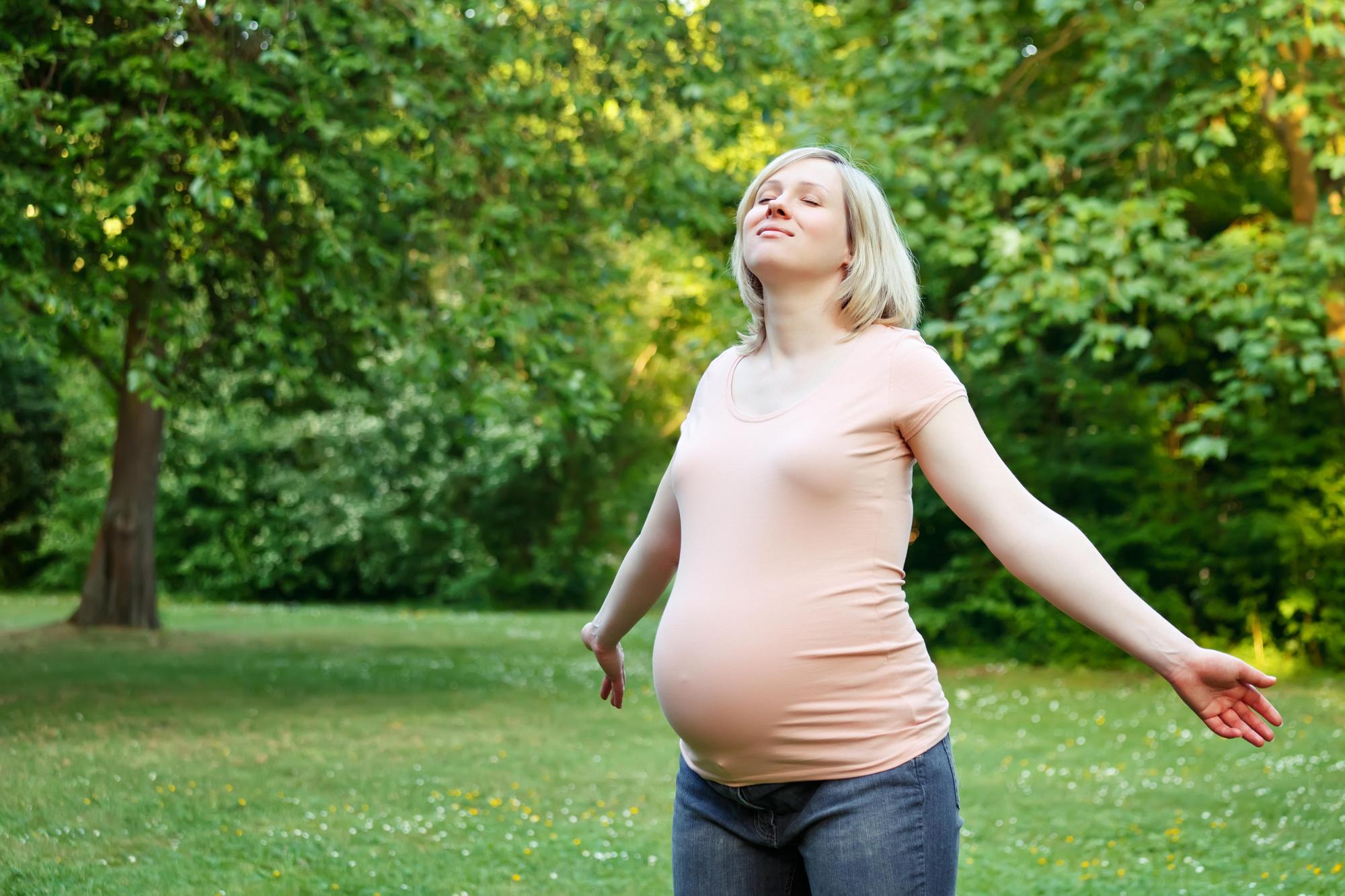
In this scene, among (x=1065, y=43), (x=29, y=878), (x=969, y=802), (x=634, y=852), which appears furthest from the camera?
(x=1065, y=43)

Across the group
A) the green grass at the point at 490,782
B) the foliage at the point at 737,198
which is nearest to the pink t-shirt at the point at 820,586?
the green grass at the point at 490,782

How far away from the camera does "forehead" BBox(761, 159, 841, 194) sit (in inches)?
89.9

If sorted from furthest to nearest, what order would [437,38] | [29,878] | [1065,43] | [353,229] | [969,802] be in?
[1065,43] < [353,229] < [437,38] < [969,802] < [29,878]

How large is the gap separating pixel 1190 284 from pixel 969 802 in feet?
16.3

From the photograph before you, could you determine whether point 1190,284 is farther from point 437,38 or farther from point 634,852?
point 634,852

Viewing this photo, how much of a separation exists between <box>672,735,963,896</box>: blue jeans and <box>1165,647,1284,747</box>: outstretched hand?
0.37 m

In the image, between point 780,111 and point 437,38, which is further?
point 780,111

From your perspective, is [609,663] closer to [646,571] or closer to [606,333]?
[646,571]

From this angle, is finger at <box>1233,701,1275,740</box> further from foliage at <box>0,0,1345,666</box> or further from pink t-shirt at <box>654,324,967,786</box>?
foliage at <box>0,0,1345,666</box>

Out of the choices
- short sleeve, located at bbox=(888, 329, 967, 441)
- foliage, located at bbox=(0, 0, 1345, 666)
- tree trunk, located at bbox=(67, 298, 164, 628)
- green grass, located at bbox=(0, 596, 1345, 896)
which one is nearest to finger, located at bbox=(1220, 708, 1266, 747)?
short sleeve, located at bbox=(888, 329, 967, 441)

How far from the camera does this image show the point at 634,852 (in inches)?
250

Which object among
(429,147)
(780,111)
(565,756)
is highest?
(780,111)

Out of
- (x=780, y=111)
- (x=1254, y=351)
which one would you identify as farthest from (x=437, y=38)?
(x=1254, y=351)

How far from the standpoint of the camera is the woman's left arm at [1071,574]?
2010 millimetres
